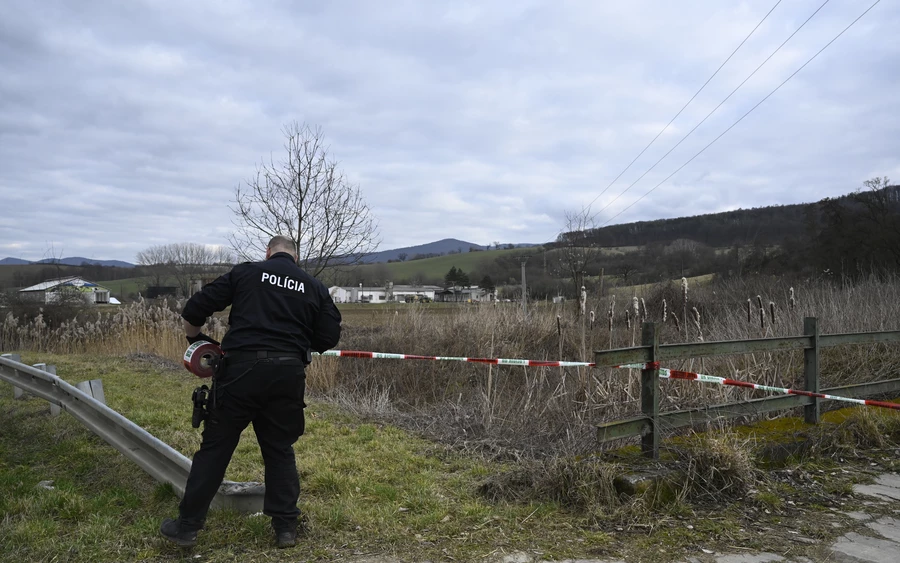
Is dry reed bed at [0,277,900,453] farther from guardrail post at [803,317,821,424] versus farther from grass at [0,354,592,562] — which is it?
grass at [0,354,592,562]

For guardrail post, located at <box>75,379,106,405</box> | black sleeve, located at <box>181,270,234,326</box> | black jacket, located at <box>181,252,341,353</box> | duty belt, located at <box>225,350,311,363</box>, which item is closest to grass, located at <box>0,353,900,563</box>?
guardrail post, located at <box>75,379,106,405</box>

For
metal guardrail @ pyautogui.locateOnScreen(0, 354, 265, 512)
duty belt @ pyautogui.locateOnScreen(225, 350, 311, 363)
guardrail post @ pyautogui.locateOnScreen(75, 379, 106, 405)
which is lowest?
metal guardrail @ pyautogui.locateOnScreen(0, 354, 265, 512)

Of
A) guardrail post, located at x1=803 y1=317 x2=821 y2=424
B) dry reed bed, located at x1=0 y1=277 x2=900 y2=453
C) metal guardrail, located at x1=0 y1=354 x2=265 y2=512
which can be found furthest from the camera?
dry reed bed, located at x1=0 y1=277 x2=900 y2=453

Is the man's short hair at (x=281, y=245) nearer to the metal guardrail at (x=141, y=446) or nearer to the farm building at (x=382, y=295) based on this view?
the farm building at (x=382, y=295)

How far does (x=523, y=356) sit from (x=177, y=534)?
8.50m

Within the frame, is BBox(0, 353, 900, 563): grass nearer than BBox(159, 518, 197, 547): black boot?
No

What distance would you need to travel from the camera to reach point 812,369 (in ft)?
21.8

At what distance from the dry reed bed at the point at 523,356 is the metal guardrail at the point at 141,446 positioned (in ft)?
8.83

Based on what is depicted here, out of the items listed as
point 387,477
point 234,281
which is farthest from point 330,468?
point 234,281

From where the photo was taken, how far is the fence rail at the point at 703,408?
16.5 ft

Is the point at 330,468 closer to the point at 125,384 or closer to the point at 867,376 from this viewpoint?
the point at 125,384

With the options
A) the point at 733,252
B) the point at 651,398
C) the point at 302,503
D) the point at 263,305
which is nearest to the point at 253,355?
the point at 263,305

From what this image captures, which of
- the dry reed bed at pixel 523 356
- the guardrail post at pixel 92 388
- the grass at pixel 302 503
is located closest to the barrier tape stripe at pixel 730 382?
the dry reed bed at pixel 523 356

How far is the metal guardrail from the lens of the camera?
4.09 m
